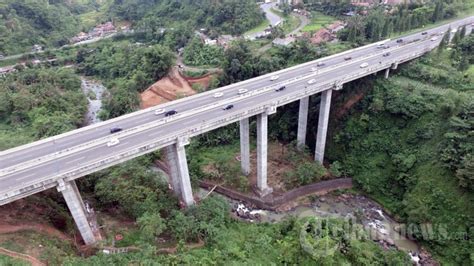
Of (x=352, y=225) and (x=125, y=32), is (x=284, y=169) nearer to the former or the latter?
(x=352, y=225)

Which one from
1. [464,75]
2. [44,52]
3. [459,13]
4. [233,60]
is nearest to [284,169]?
[233,60]

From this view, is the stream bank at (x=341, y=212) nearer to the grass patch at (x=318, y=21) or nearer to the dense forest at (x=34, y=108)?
the dense forest at (x=34, y=108)

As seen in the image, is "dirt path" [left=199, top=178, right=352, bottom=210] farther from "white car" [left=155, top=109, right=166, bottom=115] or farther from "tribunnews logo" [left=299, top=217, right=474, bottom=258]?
"white car" [left=155, top=109, right=166, bottom=115]

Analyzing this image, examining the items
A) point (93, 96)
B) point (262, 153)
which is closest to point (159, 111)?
point (262, 153)

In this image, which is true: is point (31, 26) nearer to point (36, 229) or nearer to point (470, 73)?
point (36, 229)

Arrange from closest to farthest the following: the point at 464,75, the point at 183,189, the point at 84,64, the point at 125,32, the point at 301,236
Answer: the point at 301,236 < the point at 183,189 < the point at 464,75 < the point at 84,64 < the point at 125,32

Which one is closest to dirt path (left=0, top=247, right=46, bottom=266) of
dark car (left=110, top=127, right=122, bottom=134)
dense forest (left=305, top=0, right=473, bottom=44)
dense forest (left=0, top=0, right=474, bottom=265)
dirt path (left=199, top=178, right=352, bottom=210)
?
dense forest (left=0, top=0, right=474, bottom=265)

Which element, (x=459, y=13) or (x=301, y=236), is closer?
(x=301, y=236)
